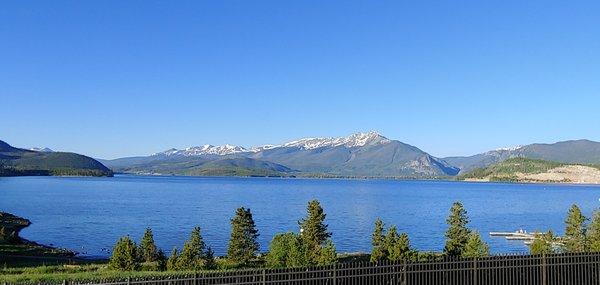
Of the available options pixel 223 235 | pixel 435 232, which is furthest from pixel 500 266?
pixel 435 232

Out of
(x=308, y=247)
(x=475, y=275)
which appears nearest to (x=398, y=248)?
(x=308, y=247)

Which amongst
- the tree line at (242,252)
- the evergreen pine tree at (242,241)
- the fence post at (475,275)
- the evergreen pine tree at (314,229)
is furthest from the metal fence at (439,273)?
the evergreen pine tree at (242,241)

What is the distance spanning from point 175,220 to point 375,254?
270 ft

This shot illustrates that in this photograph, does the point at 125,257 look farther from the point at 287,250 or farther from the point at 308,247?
the point at 308,247

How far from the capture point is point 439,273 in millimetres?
17297

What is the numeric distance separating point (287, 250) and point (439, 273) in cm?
2242

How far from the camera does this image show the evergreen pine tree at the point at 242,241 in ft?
175

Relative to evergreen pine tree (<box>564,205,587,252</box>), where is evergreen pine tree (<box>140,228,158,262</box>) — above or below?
below

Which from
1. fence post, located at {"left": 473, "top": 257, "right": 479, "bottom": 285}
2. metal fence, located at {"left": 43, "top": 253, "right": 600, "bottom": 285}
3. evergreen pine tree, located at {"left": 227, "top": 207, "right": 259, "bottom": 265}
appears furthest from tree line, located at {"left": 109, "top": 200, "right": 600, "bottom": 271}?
fence post, located at {"left": 473, "top": 257, "right": 479, "bottom": 285}

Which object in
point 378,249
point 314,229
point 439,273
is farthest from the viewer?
point 314,229

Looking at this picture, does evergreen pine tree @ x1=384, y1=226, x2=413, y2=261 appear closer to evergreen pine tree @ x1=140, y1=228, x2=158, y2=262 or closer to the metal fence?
the metal fence

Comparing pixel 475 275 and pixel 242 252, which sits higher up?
A: pixel 475 275

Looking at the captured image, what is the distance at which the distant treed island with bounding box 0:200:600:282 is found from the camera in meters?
38.7

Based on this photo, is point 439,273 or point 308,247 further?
point 308,247
